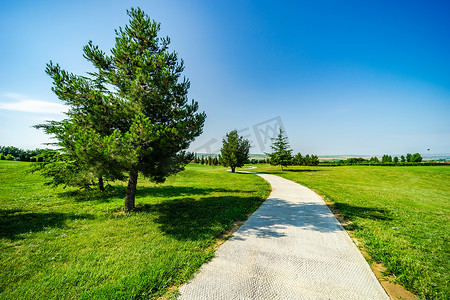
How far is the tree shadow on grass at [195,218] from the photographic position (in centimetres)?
525

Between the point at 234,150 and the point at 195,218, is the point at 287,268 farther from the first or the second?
the point at 234,150

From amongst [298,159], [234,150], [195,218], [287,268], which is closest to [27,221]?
[195,218]

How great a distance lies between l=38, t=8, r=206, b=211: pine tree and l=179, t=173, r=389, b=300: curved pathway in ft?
14.4

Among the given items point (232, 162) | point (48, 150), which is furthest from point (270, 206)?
point (232, 162)

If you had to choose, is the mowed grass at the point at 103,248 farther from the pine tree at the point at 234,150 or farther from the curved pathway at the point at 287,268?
the pine tree at the point at 234,150

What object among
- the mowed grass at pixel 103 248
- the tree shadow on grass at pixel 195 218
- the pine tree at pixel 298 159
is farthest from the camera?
the pine tree at pixel 298 159

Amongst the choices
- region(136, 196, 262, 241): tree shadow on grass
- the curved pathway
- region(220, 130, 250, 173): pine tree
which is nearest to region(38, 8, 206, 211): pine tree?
region(136, 196, 262, 241): tree shadow on grass

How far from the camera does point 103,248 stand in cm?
436

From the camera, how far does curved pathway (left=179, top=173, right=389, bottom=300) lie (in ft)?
9.34

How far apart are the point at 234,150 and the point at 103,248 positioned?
28.7m

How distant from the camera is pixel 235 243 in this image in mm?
4566

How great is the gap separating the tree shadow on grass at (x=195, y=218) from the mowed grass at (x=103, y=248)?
0.11 ft

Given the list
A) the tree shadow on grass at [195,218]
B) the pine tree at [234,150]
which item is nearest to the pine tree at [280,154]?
the pine tree at [234,150]

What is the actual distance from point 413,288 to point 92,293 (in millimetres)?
5883
